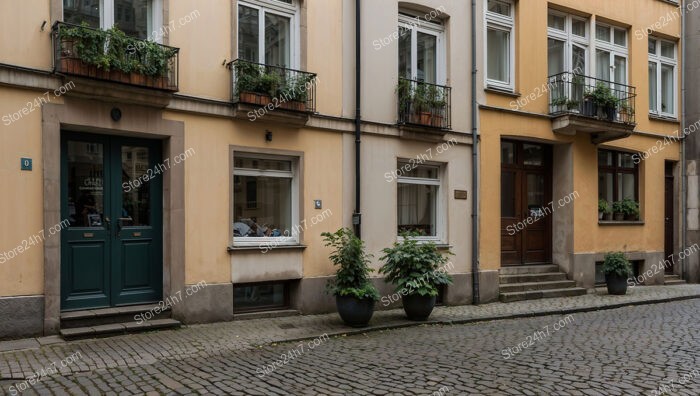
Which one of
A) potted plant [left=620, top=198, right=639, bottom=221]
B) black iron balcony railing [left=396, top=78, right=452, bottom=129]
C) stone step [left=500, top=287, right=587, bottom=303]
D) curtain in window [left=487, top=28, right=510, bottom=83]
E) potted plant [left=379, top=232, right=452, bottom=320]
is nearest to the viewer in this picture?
potted plant [left=379, top=232, right=452, bottom=320]

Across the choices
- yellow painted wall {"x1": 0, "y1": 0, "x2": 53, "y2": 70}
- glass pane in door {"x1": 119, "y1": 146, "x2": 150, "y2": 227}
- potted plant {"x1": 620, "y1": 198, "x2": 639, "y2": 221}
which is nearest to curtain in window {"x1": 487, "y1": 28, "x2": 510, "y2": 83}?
potted plant {"x1": 620, "y1": 198, "x2": 639, "y2": 221}

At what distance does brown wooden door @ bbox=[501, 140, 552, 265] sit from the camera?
1451cm

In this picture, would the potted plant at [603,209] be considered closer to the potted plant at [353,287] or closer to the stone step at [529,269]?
the stone step at [529,269]

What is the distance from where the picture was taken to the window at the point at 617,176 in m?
16.3

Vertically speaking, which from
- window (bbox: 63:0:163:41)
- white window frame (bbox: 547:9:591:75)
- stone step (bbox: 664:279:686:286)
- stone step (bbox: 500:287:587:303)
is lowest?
stone step (bbox: 664:279:686:286)

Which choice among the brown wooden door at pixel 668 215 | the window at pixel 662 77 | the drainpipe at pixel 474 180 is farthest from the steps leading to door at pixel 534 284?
the window at pixel 662 77

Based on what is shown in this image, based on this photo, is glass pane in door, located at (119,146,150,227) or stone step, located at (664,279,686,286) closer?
glass pane in door, located at (119,146,150,227)

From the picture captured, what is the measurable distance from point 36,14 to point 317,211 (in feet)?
17.8

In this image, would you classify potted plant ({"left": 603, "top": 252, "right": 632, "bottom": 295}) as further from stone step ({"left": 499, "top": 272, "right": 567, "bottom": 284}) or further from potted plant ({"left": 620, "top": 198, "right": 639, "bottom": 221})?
potted plant ({"left": 620, "top": 198, "right": 639, "bottom": 221})

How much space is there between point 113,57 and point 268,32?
312 cm

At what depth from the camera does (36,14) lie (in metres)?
8.28

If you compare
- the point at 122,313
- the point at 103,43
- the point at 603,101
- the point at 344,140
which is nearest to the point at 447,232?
the point at 344,140

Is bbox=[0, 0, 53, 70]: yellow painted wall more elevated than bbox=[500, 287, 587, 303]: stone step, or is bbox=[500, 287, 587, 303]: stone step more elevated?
bbox=[0, 0, 53, 70]: yellow painted wall

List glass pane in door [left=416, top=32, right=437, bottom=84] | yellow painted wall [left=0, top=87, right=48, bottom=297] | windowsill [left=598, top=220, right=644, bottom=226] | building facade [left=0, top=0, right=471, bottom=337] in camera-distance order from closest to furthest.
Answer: yellow painted wall [left=0, top=87, right=48, bottom=297]
building facade [left=0, top=0, right=471, bottom=337]
glass pane in door [left=416, top=32, right=437, bottom=84]
windowsill [left=598, top=220, right=644, bottom=226]
